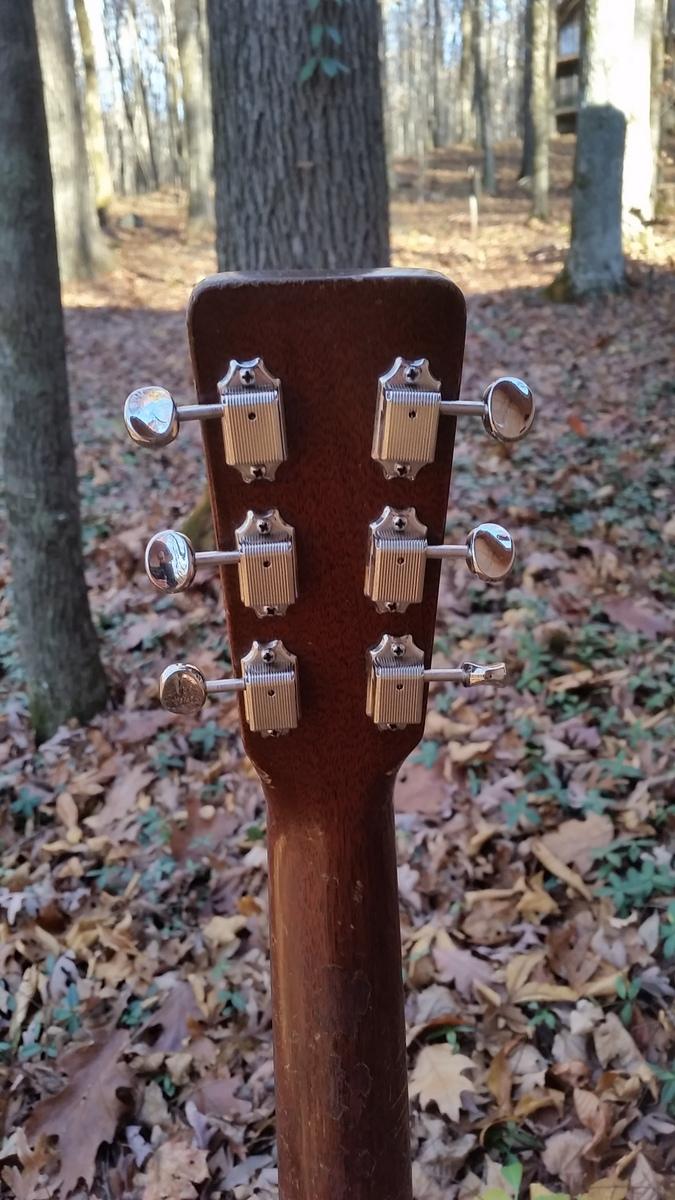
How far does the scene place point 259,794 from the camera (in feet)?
11.2

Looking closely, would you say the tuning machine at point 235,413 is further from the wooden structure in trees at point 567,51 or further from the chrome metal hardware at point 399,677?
the wooden structure in trees at point 567,51

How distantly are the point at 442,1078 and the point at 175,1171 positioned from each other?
0.67 m

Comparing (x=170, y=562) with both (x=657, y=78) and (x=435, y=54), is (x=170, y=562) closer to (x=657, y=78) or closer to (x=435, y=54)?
(x=657, y=78)

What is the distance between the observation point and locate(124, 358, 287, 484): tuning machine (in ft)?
3.43

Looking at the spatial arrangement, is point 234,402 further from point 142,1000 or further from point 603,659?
point 603,659

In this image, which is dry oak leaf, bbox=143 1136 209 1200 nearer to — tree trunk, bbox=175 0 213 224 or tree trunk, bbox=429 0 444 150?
tree trunk, bbox=175 0 213 224

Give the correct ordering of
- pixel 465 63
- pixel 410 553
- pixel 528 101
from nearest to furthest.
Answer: pixel 410 553 < pixel 528 101 < pixel 465 63

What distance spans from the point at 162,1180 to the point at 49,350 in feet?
8.76

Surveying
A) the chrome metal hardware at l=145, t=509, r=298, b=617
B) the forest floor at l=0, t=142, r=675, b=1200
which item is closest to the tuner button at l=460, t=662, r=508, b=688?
the chrome metal hardware at l=145, t=509, r=298, b=617

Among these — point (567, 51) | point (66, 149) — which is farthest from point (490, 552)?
point (567, 51)

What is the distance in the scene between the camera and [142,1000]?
2691mm

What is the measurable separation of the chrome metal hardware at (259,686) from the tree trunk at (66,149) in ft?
39.2

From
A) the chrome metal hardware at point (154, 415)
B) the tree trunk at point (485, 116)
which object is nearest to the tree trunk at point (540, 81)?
the tree trunk at point (485, 116)

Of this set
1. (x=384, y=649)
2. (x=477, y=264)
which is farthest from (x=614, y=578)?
(x=477, y=264)
